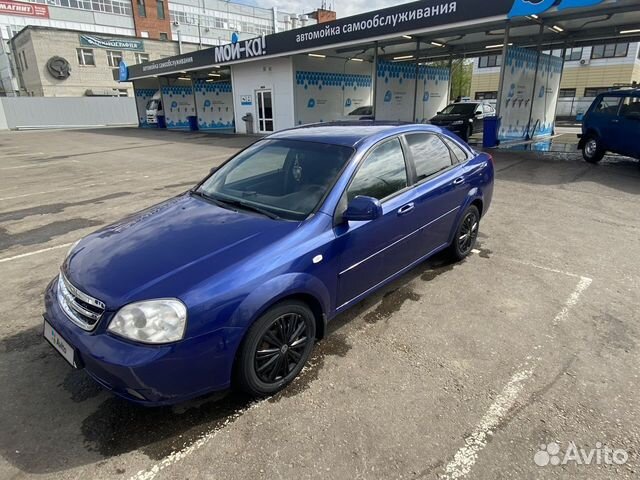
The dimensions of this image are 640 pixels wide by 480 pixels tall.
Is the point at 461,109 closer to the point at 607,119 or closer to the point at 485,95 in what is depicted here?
the point at 607,119

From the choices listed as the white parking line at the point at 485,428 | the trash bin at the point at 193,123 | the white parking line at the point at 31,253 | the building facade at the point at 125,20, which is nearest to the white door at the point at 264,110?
the trash bin at the point at 193,123

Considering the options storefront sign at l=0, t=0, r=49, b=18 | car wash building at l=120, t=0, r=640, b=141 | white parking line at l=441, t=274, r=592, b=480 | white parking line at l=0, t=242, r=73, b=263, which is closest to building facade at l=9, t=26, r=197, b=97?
storefront sign at l=0, t=0, r=49, b=18

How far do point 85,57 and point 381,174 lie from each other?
178ft

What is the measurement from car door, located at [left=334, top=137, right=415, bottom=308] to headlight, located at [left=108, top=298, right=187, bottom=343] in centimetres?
117

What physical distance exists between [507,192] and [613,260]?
367 cm

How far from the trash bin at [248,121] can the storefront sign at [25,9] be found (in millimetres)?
42454

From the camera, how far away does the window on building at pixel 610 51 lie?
3731 cm

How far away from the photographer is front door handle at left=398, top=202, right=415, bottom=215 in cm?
339

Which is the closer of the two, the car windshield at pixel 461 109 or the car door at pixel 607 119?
the car door at pixel 607 119

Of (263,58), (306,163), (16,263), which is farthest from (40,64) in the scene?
(306,163)

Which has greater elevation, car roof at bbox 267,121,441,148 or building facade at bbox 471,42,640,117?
building facade at bbox 471,42,640,117

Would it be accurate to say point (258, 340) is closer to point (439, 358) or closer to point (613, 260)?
point (439, 358)

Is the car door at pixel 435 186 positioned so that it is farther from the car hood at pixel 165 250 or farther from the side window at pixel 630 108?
the side window at pixel 630 108

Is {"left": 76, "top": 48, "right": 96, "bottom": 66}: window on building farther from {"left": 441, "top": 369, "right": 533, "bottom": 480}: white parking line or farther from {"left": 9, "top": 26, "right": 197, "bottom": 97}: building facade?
{"left": 441, "top": 369, "right": 533, "bottom": 480}: white parking line
